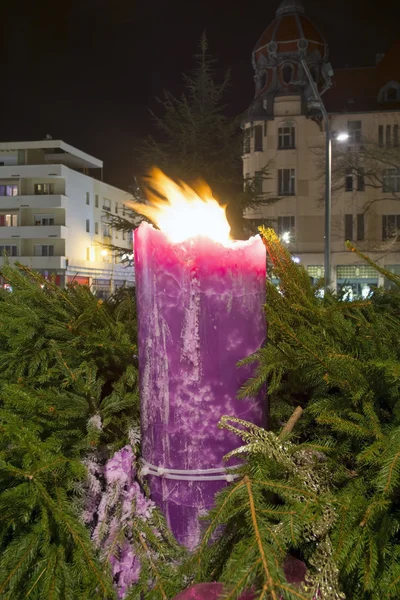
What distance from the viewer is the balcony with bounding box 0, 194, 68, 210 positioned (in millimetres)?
49281

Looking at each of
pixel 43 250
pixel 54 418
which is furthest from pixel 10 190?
pixel 54 418

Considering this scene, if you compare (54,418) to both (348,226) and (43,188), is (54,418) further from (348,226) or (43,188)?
(43,188)

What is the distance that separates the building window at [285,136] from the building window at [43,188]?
20715 mm

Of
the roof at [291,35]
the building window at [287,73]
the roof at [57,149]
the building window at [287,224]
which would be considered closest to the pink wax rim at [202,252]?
the building window at [287,224]

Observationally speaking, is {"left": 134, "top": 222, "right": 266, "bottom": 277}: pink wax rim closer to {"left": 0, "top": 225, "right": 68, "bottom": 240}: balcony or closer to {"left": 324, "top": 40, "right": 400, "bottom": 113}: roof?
{"left": 324, "top": 40, "right": 400, "bottom": 113}: roof

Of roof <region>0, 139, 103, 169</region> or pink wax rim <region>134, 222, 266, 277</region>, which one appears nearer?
pink wax rim <region>134, 222, 266, 277</region>

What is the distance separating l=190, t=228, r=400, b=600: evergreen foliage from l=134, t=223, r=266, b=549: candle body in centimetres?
9

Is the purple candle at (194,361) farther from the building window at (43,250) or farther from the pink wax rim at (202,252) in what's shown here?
the building window at (43,250)

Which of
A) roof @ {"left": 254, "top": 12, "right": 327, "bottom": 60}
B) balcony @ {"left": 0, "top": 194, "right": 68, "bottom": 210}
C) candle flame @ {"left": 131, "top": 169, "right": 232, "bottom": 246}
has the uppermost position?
roof @ {"left": 254, "top": 12, "right": 327, "bottom": 60}

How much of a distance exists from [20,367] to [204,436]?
2.70 feet

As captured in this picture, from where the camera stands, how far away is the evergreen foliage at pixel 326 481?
1104 millimetres

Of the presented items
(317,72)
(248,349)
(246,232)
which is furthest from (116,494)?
(317,72)

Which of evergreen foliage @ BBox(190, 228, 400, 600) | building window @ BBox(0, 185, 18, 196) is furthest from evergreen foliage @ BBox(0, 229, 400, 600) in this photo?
building window @ BBox(0, 185, 18, 196)

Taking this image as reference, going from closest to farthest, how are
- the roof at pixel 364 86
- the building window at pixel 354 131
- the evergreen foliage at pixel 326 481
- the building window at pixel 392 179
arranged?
the evergreen foliage at pixel 326 481 → the building window at pixel 392 179 → the building window at pixel 354 131 → the roof at pixel 364 86
